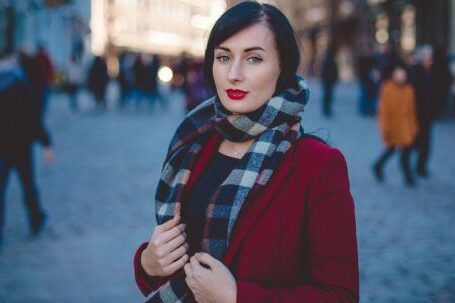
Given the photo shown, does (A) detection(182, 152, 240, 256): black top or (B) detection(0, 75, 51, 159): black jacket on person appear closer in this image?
(A) detection(182, 152, 240, 256): black top

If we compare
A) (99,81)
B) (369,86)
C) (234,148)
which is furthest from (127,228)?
(99,81)

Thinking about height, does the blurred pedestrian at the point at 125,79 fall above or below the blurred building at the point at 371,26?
below

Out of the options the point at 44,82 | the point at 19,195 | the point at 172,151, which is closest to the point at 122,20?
the point at 44,82

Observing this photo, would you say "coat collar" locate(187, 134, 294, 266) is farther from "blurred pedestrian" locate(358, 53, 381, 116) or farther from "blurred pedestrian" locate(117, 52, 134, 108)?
"blurred pedestrian" locate(117, 52, 134, 108)

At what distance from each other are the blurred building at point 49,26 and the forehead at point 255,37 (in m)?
17.0

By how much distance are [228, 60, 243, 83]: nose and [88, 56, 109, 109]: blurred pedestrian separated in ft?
72.3

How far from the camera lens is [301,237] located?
1896mm

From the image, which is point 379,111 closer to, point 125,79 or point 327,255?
point 327,255

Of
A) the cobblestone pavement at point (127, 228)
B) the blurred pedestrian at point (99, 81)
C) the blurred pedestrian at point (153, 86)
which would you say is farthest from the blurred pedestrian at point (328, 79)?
the blurred pedestrian at point (99, 81)

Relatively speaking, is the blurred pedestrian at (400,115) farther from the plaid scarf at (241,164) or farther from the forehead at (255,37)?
the forehead at (255,37)

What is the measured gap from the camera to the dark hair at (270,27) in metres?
1.99

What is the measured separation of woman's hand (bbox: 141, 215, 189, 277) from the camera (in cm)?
199

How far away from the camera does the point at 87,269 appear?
5652 mm

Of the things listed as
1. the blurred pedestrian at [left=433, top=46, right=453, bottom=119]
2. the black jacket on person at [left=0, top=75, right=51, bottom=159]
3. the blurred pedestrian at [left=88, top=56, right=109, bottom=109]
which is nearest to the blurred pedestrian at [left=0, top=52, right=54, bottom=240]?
the black jacket on person at [left=0, top=75, right=51, bottom=159]
